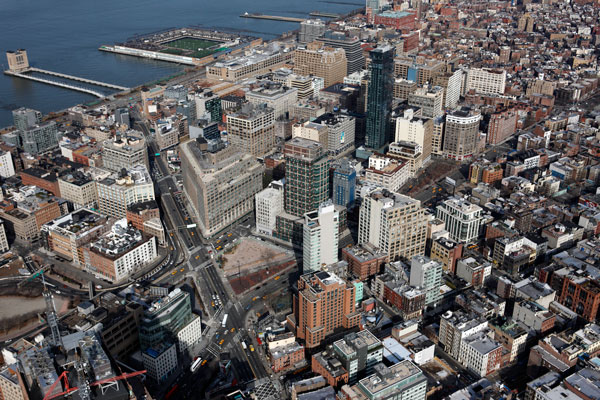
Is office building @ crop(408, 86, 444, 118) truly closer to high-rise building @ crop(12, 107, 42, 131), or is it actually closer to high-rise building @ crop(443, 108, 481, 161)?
high-rise building @ crop(443, 108, 481, 161)

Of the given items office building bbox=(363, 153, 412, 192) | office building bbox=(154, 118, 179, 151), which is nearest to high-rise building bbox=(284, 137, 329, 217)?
office building bbox=(363, 153, 412, 192)

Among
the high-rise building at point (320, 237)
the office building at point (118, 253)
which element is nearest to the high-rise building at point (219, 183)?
the office building at point (118, 253)

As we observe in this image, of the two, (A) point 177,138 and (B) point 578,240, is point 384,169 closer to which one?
(B) point 578,240

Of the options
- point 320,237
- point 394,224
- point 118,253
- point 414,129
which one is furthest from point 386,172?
point 118,253

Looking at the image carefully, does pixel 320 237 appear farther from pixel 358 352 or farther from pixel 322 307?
pixel 358 352

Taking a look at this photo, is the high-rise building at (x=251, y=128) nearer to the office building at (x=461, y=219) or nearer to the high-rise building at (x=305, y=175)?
the high-rise building at (x=305, y=175)
